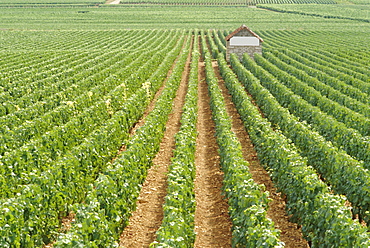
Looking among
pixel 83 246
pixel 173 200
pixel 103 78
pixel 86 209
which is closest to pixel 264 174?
pixel 173 200

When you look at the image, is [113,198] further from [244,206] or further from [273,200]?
[273,200]

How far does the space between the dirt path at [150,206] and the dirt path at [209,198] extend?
3.38ft

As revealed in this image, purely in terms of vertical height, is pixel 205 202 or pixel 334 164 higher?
pixel 334 164

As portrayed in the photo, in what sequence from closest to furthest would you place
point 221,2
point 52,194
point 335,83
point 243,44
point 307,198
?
point 307,198
point 52,194
point 335,83
point 243,44
point 221,2

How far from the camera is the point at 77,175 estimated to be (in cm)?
1251

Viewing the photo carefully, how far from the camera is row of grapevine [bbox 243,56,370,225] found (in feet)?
36.6

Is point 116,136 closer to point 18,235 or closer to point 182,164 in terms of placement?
point 182,164

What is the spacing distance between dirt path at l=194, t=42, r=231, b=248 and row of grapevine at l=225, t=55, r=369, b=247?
1.62 metres

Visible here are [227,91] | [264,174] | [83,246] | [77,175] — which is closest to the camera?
[83,246]

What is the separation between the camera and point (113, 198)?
10.6m

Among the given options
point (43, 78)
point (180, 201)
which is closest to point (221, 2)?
point (43, 78)

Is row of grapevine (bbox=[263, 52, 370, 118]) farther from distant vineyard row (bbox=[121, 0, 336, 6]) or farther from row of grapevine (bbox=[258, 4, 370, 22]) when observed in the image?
distant vineyard row (bbox=[121, 0, 336, 6])

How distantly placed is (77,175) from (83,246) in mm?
4486

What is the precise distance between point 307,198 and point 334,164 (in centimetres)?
249
